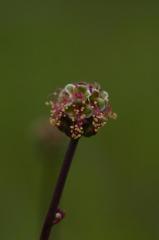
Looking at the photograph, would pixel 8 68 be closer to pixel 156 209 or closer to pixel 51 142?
pixel 156 209

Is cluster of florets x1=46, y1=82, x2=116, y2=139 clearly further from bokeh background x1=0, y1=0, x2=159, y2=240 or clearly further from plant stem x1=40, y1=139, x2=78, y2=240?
bokeh background x1=0, y1=0, x2=159, y2=240

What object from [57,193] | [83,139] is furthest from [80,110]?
[83,139]

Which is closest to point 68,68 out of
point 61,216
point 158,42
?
point 158,42

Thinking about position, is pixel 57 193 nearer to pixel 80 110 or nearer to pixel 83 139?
pixel 80 110

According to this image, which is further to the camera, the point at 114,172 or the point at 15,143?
the point at 15,143

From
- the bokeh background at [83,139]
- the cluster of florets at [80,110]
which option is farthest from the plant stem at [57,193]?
the bokeh background at [83,139]

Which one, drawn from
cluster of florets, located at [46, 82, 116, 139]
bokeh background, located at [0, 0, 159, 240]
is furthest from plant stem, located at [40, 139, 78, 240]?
bokeh background, located at [0, 0, 159, 240]

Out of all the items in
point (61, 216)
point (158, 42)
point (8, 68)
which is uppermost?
point (158, 42)
